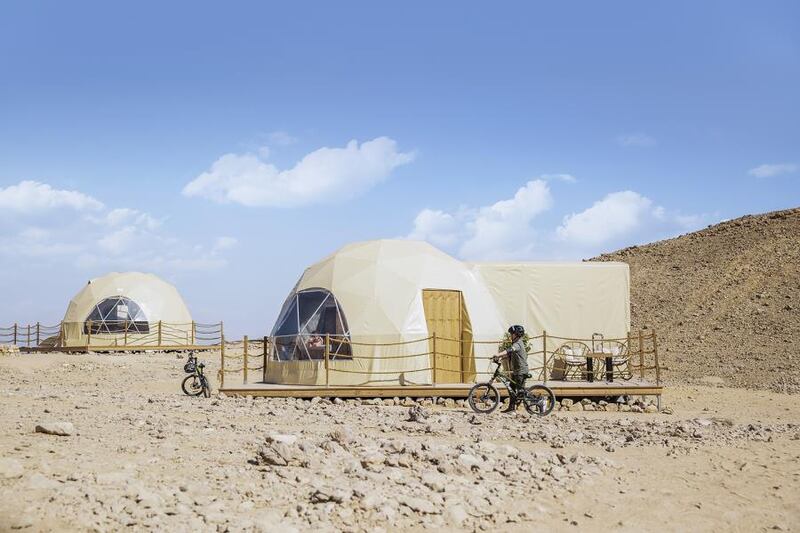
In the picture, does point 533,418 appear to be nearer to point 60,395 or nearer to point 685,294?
point 60,395

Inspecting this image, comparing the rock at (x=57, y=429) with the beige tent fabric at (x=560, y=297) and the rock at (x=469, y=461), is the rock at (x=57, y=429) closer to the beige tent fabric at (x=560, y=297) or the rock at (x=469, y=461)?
the rock at (x=469, y=461)

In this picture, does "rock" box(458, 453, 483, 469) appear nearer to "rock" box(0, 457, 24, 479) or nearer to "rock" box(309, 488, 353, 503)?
"rock" box(309, 488, 353, 503)

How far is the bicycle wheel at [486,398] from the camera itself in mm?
12477

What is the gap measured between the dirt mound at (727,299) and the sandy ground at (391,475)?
52.0 ft

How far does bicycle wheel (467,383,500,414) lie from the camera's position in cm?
1248

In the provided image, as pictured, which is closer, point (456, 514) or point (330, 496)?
point (456, 514)

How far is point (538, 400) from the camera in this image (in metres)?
12.6

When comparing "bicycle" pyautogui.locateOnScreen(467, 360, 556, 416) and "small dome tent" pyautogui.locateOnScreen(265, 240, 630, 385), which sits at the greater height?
"small dome tent" pyautogui.locateOnScreen(265, 240, 630, 385)

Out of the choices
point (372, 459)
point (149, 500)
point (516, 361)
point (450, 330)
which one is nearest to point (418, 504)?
point (372, 459)

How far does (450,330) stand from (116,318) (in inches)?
746

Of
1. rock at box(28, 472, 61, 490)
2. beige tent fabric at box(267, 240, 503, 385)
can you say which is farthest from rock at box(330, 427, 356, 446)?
beige tent fabric at box(267, 240, 503, 385)

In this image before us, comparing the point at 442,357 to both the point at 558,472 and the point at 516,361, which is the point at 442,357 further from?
the point at 558,472

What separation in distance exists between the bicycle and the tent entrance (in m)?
2.97

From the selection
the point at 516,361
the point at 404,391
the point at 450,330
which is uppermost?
the point at 450,330
